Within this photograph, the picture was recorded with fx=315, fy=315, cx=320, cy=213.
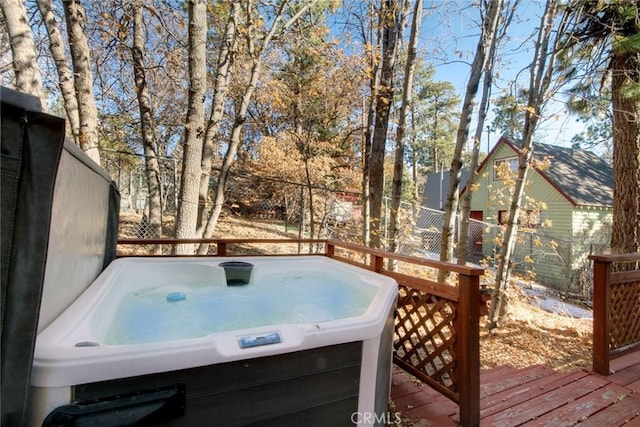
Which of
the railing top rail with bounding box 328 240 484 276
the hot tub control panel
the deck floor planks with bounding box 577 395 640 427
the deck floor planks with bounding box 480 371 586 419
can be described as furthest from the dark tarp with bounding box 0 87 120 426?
the deck floor planks with bounding box 577 395 640 427

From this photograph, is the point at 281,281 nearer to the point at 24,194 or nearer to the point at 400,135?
the point at 24,194

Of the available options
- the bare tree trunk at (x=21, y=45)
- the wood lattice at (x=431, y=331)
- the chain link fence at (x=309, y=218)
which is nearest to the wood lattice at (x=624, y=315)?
the wood lattice at (x=431, y=331)

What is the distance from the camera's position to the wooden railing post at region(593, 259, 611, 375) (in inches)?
96.3

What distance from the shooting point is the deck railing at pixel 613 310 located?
8.05 feet

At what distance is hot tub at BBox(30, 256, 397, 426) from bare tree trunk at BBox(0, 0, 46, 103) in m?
2.02

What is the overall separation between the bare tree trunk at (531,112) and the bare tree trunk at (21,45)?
5.02 m

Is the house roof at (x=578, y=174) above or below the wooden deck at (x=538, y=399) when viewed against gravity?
above

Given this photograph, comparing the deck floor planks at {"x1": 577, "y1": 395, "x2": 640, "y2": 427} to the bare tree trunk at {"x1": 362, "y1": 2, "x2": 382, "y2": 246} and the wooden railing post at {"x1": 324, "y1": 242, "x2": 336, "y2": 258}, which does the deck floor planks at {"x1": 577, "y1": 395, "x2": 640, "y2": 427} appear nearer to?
the wooden railing post at {"x1": 324, "y1": 242, "x2": 336, "y2": 258}

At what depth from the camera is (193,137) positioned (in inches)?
159

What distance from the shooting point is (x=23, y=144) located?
87 cm

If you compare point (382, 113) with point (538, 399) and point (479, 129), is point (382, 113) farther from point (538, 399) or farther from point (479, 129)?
point (538, 399)

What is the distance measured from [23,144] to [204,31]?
3.91 meters

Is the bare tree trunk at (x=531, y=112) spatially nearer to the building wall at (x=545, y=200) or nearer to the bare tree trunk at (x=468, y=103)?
the bare tree trunk at (x=468, y=103)

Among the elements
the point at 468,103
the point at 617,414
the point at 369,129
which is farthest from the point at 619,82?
the point at 617,414
